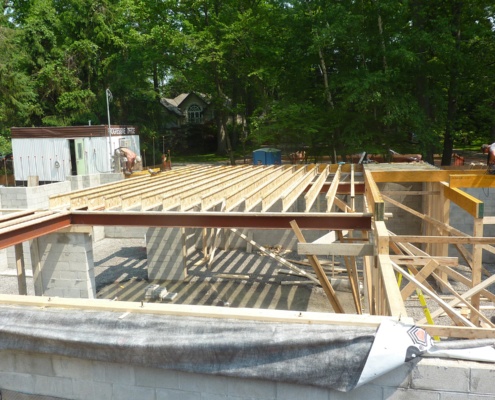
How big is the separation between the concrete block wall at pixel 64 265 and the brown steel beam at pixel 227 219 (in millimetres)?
569

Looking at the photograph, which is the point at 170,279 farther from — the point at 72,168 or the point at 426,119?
the point at 426,119

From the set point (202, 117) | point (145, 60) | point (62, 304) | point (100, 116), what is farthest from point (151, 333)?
point (202, 117)

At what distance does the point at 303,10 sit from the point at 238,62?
25.9ft

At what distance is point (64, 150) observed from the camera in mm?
25672

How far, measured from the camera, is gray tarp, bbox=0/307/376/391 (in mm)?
3777

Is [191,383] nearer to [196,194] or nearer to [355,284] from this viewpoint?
[196,194]

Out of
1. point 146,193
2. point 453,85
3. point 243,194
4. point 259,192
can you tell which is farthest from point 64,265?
point 453,85

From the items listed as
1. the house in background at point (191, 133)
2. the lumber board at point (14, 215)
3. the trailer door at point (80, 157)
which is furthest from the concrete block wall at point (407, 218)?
the house in background at point (191, 133)

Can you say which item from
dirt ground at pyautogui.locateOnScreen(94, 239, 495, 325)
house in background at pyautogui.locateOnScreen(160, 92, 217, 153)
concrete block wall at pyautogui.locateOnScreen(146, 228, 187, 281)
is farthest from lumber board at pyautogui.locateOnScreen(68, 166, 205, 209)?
house in background at pyautogui.locateOnScreen(160, 92, 217, 153)

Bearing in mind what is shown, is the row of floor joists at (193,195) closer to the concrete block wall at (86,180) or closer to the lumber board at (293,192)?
the lumber board at (293,192)

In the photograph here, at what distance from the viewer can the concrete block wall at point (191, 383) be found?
3.69 meters

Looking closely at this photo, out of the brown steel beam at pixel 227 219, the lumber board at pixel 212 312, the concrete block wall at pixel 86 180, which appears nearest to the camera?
the lumber board at pixel 212 312

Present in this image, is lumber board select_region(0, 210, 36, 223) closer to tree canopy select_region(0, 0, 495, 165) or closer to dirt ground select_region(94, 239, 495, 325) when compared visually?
dirt ground select_region(94, 239, 495, 325)

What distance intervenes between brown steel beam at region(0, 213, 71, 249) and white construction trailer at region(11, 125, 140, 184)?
1658cm
